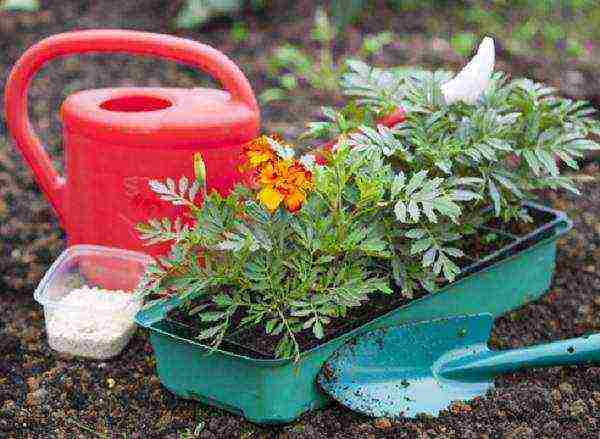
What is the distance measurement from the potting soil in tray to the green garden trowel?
5 cm

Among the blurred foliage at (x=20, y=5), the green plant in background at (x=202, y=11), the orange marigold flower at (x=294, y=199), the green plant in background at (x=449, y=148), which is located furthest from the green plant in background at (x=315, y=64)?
the orange marigold flower at (x=294, y=199)

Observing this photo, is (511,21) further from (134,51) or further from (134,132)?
(134,132)

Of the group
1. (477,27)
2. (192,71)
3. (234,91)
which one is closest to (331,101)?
(192,71)

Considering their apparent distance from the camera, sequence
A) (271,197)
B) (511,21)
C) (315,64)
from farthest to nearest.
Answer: (511,21) → (315,64) → (271,197)

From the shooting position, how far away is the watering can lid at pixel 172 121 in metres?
2.21

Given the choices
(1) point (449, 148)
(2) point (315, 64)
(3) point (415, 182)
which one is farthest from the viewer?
(2) point (315, 64)

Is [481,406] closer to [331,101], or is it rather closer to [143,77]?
[331,101]

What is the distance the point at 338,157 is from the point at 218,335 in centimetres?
40

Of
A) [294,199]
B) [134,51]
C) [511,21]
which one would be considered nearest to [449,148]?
[294,199]

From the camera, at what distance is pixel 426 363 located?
214cm

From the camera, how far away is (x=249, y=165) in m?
1.99

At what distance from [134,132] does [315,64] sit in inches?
65.5

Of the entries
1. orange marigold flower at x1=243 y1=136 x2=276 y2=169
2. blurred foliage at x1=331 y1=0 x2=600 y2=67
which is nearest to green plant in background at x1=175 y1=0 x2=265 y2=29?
blurred foliage at x1=331 y1=0 x2=600 y2=67

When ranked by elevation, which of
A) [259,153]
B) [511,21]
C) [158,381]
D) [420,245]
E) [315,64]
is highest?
[259,153]
